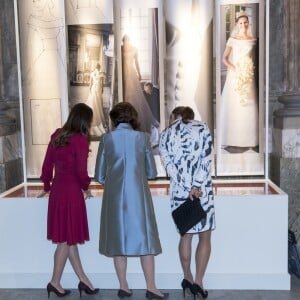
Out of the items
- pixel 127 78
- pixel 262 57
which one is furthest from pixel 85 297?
pixel 262 57

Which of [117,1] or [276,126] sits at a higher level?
[117,1]

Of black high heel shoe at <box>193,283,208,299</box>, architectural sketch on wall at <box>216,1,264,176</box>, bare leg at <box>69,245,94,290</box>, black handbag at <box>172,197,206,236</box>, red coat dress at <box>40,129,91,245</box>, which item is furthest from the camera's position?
architectural sketch on wall at <box>216,1,264,176</box>

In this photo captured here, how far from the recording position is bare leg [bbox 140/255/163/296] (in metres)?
4.16

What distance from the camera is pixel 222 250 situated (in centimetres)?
458

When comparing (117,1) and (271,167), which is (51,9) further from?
(271,167)

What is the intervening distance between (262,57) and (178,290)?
253 centimetres

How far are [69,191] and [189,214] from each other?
985 millimetres

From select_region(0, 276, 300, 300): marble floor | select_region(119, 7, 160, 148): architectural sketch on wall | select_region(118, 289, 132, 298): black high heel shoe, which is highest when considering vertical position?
select_region(119, 7, 160, 148): architectural sketch on wall

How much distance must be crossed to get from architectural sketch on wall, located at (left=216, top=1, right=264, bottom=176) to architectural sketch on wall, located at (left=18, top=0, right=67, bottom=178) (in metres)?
1.70

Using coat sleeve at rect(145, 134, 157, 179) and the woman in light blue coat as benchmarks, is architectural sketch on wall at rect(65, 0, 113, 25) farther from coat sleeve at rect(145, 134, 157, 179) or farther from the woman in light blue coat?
coat sleeve at rect(145, 134, 157, 179)

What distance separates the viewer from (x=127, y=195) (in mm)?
4047

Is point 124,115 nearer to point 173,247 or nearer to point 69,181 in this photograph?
point 69,181

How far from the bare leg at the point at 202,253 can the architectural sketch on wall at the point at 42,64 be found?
2.28 metres

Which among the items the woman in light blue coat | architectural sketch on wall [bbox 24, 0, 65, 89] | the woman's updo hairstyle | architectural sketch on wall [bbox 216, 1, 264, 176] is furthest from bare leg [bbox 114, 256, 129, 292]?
architectural sketch on wall [bbox 24, 0, 65, 89]
